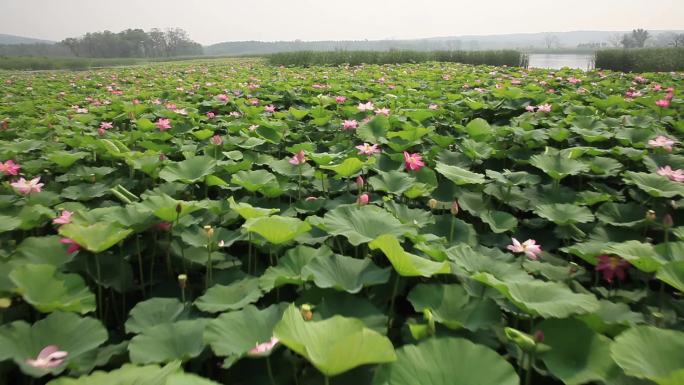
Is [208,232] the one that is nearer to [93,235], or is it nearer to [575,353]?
[93,235]

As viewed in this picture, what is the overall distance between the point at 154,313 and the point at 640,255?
62.4 inches

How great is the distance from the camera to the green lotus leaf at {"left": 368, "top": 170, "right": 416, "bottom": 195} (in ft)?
6.29

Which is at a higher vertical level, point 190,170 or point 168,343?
point 190,170

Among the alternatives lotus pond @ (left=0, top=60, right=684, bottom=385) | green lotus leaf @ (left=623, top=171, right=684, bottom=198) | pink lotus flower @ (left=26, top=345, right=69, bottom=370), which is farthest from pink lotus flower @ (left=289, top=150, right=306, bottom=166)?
green lotus leaf @ (left=623, top=171, right=684, bottom=198)

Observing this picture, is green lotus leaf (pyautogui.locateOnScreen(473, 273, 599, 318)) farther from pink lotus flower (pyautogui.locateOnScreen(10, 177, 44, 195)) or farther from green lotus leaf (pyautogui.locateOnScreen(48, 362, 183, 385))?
pink lotus flower (pyautogui.locateOnScreen(10, 177, 44, 195))

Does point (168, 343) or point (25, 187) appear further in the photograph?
point (25, 187)

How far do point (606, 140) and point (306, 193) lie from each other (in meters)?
2.25

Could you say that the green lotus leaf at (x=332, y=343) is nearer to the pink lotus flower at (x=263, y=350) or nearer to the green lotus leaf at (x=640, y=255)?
the pink lotus flower at (x=263, y=350)

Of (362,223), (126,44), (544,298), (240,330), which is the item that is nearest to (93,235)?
(240,330)

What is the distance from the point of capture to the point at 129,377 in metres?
0.81

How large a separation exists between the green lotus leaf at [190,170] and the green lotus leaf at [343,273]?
36.3 inches

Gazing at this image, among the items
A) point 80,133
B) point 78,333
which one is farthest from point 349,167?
point 80,133

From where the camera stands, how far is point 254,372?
1064mm

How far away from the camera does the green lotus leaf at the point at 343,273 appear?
118 centimetres
